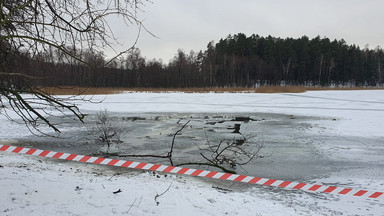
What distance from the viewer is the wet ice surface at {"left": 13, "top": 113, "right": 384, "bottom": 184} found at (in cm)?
674

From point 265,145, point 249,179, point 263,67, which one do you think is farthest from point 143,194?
point 263,67

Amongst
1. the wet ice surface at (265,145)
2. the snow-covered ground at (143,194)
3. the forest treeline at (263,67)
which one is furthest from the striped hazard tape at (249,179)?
the forest treeline at (263,67)

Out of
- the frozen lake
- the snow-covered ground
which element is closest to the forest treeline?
the frozen lake

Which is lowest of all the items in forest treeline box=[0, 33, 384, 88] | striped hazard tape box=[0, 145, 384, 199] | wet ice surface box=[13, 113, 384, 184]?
wet ice surface box=[13, 113, 384, 184]

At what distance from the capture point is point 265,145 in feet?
29.4

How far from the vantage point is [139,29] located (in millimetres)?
2934

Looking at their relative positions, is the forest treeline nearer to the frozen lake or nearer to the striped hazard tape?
the frozen lake

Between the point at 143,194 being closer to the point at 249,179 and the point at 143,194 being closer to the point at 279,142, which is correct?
the point at 249,179

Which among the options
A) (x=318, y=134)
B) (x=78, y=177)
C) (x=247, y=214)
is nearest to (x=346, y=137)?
(x=318, y=134)

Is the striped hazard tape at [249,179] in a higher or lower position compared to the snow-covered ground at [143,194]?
higher

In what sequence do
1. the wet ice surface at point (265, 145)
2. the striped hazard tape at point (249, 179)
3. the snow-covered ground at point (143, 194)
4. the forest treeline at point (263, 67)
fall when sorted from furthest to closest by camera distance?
1. the forest treeline at point (263, 67)
2. the wet ice surface at point (265, 145)
3. the striped hazard tape at point (249, 179)
4. the snow-covered ground at point (143, 194)

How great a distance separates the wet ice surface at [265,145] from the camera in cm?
674

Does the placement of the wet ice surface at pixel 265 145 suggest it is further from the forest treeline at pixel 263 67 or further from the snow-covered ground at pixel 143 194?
the forest treeline at pixel 263 67

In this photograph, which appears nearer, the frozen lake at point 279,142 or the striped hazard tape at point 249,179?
the striped hazard tape at point 249,179
